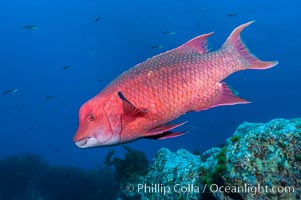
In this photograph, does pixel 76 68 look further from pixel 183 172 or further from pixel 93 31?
pixel 183 172

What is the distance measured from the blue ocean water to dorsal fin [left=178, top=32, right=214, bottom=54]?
25.3 m

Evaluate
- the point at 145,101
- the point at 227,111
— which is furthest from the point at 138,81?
the point at 227,111

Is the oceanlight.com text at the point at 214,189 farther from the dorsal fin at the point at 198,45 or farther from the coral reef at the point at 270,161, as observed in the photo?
the dorsal fin at the point at 198,45

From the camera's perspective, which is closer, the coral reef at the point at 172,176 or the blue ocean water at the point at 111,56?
the coral reef at the point at 172,176

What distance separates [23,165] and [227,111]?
5564 centimetres

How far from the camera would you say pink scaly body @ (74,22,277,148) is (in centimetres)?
251

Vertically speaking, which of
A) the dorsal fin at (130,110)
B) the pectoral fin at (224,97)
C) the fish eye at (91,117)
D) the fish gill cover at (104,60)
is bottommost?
the fish eye at (91,117)

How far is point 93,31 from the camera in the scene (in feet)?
220

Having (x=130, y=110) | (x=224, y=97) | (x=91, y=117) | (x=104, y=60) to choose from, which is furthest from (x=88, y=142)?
(x=104, y=60)

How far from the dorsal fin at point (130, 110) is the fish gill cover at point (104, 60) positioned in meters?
13.9

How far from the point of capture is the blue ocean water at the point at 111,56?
5212 centimetres

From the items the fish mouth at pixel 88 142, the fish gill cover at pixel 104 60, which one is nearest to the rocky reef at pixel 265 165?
the fish mouth at pixel 88 142

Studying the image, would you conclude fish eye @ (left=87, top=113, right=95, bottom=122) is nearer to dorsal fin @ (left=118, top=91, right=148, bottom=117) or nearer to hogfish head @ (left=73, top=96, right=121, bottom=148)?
hogfish head @ (left=73, top=96, right=121, bottom=148)

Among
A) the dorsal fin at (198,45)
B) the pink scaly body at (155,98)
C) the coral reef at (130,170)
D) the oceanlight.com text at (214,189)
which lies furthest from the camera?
the coral reef at (130,170)
